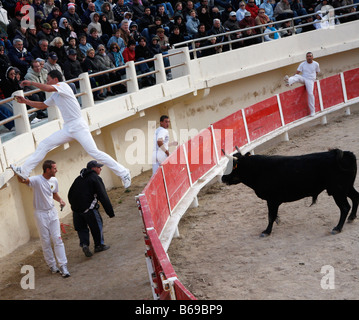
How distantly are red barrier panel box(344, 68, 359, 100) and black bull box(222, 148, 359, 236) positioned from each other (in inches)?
405

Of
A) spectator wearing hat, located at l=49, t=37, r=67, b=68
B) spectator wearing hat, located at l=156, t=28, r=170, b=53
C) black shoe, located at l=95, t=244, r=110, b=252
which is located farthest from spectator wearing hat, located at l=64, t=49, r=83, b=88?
black shoe, located at l=95, t=244, r=110, b=252

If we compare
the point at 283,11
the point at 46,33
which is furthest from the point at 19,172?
the point at 283,11

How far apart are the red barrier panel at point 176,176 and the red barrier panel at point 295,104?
19.3ft

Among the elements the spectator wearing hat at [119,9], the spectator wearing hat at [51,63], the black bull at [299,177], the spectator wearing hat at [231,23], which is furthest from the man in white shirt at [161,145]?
the spectator wearing hat at [231,23]

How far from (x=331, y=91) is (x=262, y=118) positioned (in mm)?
3523

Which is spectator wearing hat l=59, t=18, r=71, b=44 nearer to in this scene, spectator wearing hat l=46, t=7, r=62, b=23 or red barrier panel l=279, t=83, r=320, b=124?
spectator wearing hat l=46, t=7, r=62, b=23

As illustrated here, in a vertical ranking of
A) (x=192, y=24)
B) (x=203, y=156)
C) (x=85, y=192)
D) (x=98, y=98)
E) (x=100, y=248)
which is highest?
(x=192, y=24)

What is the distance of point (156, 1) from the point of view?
19.7m

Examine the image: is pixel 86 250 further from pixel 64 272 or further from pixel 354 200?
pixel 354 200

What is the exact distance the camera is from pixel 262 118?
1661 cm

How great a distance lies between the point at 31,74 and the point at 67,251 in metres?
3.68
